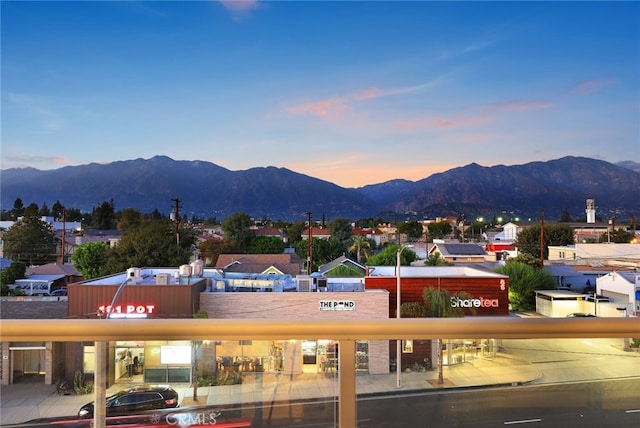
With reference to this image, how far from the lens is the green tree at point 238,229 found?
3994 centimetres

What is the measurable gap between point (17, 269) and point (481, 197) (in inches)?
2440

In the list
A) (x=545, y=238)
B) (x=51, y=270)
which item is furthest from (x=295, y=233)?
(x=51, y=270)

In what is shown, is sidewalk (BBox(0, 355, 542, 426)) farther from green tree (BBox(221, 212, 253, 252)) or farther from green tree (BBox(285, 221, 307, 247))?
green tree (BBox(285, 221, 307, 247))

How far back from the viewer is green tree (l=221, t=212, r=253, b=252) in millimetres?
39938

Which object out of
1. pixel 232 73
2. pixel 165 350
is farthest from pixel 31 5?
pixel 165 350

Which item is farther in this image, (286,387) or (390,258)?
(390,258)

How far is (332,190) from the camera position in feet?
255

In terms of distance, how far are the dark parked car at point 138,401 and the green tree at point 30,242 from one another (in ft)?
108

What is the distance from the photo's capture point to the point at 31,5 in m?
14.5

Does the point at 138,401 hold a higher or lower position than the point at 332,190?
lower

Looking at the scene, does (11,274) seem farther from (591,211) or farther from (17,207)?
(591,211)

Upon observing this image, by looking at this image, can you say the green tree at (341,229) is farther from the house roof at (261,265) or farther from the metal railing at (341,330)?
the metal railing at (341,330)
